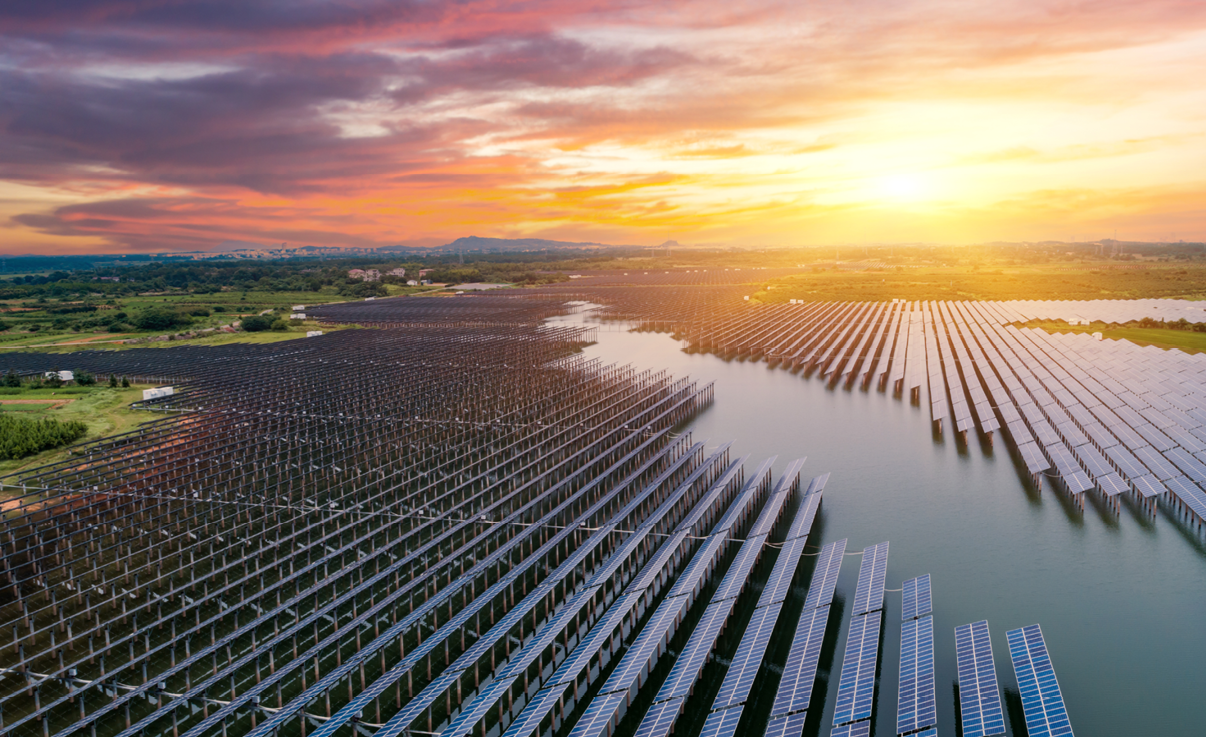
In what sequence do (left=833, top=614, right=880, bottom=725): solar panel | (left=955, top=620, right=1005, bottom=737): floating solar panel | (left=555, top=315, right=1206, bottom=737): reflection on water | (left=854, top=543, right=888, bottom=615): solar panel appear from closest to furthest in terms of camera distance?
1. (left=955, top=620, right=1005, bottom=737): floating solar panel
2. (left=833, top=614, right=880, bottom=725): solar panel
3. (left=555, top=315, right=1206, bottom=737): reflection on water
4. (left=854, top=543, right=888, bottom=615): solar panel

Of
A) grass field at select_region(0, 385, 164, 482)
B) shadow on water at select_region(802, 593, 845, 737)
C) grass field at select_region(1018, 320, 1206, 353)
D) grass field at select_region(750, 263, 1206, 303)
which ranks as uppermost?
grass field at select_region(750, 263, 1206, 303)

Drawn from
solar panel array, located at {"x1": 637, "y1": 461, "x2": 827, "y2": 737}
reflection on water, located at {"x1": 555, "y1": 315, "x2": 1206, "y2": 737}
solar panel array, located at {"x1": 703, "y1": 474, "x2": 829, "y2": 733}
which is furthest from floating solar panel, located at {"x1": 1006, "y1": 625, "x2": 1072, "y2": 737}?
solar panel array, located at {"x1": 637, "y1": 461, "x2": 827, "y2": 737}

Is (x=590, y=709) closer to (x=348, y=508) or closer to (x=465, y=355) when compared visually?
(x=348, y=508)

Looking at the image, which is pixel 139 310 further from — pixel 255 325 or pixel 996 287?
pixel 996 287

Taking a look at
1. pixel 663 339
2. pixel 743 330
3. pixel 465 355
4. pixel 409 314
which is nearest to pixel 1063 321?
pixel 743 330

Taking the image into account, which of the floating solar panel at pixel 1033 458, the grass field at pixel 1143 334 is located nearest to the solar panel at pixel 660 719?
→ the floating solar panel at pixel 1033 458

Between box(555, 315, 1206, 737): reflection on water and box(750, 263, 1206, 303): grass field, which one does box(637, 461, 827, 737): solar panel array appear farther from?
box(750, 263, 1206, 303): grass field

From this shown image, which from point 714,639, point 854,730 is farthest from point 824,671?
point 854,730
